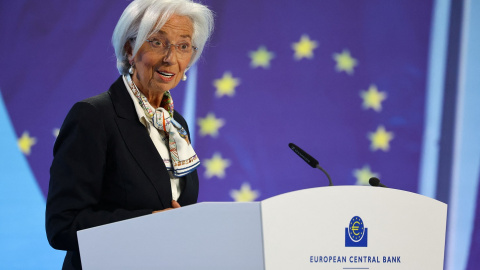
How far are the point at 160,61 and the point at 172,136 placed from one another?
0.74 feet

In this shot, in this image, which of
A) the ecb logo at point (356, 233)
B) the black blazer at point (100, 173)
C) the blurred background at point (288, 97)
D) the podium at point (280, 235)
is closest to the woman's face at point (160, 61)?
the black blazer at point (100, 173)

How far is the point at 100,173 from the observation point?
1383 millimetres

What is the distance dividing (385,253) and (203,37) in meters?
1.03

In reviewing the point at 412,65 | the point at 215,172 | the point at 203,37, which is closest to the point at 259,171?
the point at 215,172

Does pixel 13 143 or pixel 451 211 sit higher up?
pixel 13 143

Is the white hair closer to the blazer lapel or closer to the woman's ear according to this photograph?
the woman's ear

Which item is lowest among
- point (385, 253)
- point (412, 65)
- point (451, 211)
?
point (385, 253)

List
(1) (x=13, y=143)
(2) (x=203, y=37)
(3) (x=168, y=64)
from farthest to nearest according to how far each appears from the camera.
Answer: (1) (x=13, y=143) → (2) (x=203, y=37) → (3) (x=168, y=64)

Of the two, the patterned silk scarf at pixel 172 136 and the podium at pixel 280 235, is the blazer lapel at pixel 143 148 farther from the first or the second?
the podium at pixel 280 235

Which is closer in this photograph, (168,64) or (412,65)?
(168,64)

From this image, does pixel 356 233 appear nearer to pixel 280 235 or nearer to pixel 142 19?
pixel 280 235

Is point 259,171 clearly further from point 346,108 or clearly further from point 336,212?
point 336,212

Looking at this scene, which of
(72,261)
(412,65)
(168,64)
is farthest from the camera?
(412,65)

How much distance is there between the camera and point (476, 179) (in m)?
2.92
